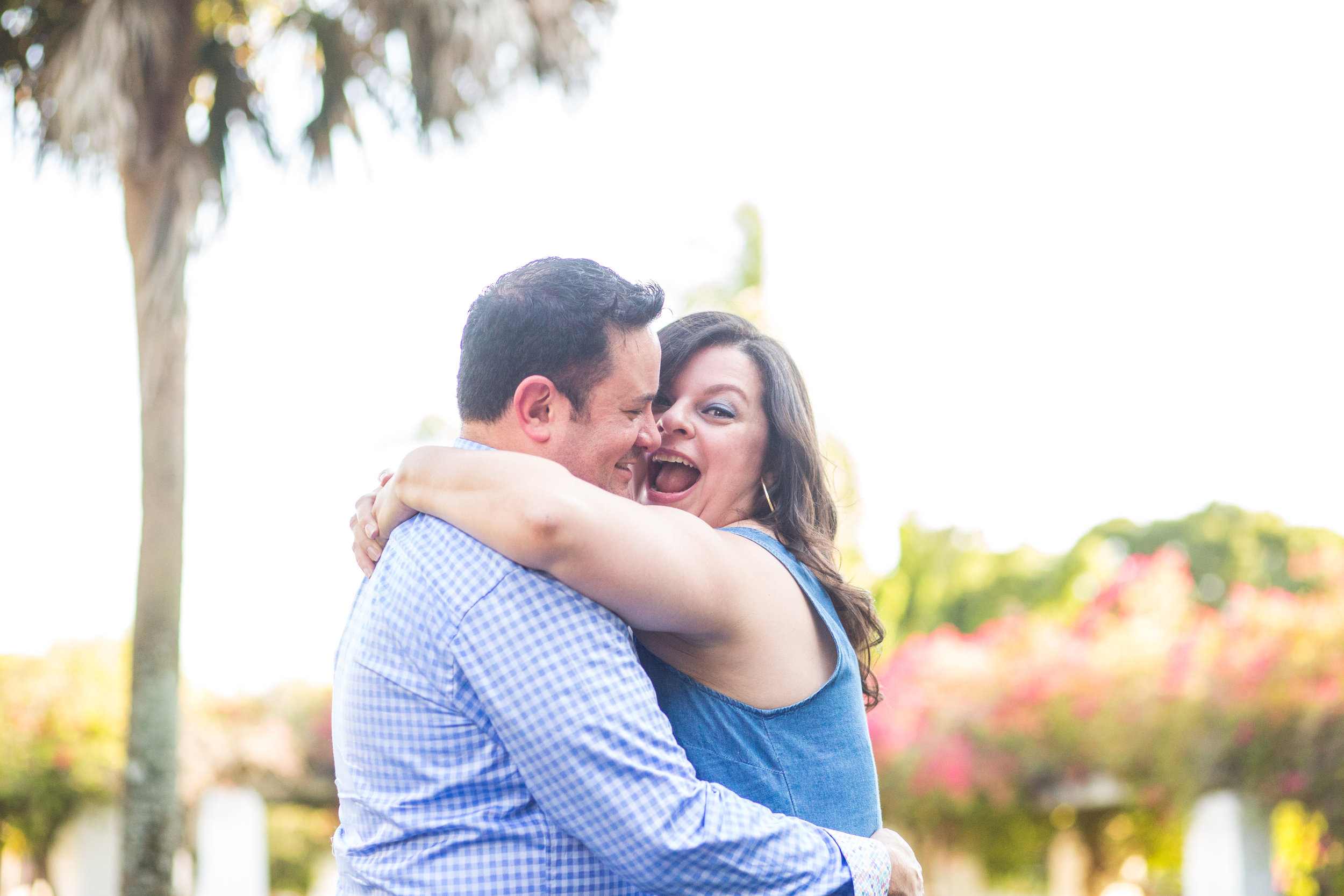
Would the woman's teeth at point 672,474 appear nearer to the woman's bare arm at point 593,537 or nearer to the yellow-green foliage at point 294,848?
the woman's bare arm at point 593,537

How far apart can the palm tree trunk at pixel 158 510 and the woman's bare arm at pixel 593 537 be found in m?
5.01

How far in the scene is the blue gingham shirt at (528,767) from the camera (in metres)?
1.57

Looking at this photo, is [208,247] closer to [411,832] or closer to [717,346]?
[717,346]

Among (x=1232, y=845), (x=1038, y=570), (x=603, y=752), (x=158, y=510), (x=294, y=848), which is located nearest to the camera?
(x=603, y=752)

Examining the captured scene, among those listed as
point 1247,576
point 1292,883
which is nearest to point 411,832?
point 1292,883

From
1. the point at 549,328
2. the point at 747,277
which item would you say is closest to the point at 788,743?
the point at 549,328

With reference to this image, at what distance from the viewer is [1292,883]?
32.1 ft

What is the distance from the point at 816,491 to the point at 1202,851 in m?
8.35

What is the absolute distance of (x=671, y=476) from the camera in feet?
7.88

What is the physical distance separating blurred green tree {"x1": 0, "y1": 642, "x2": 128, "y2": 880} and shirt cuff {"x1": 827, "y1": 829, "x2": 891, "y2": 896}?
12.5 meters

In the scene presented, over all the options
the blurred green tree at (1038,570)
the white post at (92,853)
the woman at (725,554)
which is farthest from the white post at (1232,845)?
the blurred green tree at (1038,570)

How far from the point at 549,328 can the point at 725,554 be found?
1.44 feet

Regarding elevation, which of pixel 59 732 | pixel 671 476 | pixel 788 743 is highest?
pixel 671 476

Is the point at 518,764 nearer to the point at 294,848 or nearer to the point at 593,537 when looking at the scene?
the point at 593,537
